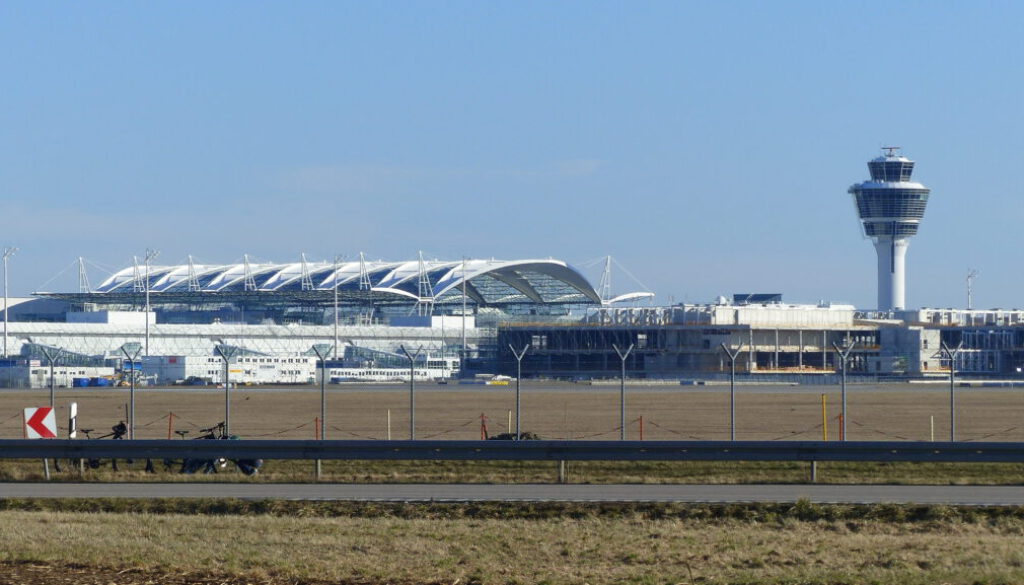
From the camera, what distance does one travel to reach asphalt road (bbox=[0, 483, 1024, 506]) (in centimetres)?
2556

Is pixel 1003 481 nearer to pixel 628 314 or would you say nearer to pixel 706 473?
pixel 706 473

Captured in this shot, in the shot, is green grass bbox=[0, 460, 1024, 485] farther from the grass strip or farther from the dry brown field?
the dry brown field

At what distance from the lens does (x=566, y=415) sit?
211 feet

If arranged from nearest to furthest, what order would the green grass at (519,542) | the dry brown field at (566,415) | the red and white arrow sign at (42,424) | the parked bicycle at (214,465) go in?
the green grass at (519,542)
the parked bicycle at (214,465)
the red and white arrow sign at (42,424)
the dry brown field at (566,415)

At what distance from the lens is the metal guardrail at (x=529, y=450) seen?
28953 mm

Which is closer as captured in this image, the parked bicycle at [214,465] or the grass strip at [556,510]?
the grass strip at [556,510]

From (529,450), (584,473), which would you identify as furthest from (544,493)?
(584,473)

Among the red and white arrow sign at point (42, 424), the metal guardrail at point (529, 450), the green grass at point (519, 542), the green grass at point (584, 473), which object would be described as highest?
the red and white arrow sign at point (42, 424)

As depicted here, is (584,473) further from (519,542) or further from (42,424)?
(42,424)

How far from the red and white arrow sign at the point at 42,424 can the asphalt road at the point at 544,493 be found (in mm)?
3907

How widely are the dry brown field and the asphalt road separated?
10.0 m

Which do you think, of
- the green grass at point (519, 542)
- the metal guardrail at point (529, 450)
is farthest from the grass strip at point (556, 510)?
the metal guardrail at point (529, 450)

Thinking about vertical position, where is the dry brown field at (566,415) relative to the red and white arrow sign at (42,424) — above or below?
below

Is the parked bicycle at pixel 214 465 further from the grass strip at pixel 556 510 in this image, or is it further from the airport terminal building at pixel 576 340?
the airport terminal building at pixel 576 340
